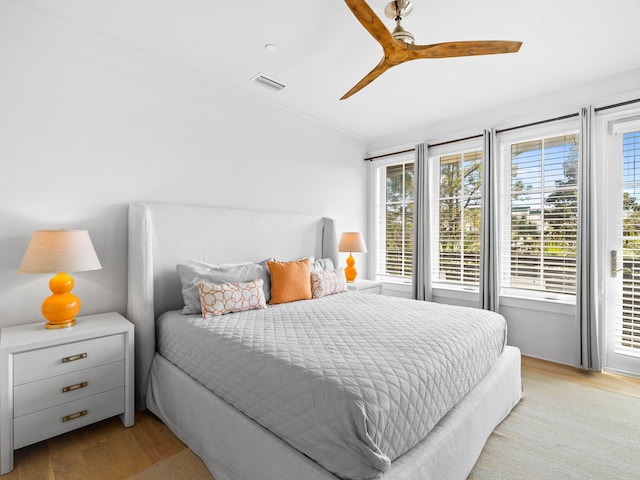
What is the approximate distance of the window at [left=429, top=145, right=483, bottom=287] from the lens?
12.6 feet

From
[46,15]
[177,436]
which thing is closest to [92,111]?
[46,15]

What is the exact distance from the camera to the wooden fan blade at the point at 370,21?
1603 millimetres

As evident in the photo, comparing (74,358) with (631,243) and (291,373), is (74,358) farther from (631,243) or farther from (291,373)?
(631,243)

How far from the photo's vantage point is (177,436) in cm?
199

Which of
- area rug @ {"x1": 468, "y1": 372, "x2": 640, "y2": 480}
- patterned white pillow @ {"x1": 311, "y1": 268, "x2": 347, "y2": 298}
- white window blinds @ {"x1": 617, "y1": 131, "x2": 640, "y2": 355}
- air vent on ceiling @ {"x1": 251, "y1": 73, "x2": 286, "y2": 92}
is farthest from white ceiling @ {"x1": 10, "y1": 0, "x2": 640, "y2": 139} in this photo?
area rug @ {"x1": 468, "y1": 372, "x2": 640, "y2": 480}

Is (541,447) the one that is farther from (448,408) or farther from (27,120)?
→ (27,120)

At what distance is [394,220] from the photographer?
15.3 ft

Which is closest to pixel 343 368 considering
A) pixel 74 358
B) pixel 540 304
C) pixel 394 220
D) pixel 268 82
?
pixel 74 358

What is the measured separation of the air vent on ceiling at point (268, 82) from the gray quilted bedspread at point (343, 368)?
6.72ft

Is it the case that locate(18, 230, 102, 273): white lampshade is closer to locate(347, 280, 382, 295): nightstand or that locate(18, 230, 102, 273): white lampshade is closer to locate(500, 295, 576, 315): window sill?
locate(347, 280, 382, 295): nightstand

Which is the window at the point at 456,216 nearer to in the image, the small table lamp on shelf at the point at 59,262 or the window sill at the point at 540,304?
the window sill at the point at 540,304

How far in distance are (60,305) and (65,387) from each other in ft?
1.57

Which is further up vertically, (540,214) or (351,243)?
(540,214)

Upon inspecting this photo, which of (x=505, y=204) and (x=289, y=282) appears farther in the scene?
(x=505, y=204)
